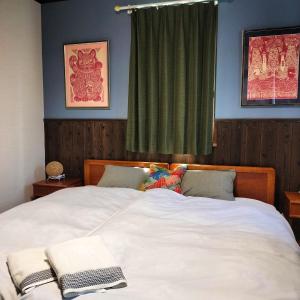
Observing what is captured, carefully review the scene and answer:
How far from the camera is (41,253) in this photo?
1445mm

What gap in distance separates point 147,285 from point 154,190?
55.8 inches

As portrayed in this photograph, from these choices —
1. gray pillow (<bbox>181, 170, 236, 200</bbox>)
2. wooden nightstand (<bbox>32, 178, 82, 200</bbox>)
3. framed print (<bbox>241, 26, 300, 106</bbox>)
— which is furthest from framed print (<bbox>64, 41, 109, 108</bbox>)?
framed print (<bbox>241, 26, 300, 106</bbox>)

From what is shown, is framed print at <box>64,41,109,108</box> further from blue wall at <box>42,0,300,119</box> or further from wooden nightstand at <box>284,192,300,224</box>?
wooden nightstand at <box>284,192,300,224</box>

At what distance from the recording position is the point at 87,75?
338cm

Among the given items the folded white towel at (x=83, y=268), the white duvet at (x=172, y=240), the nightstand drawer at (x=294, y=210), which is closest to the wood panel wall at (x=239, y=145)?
the nightstand drawer at (x=294, y=210)

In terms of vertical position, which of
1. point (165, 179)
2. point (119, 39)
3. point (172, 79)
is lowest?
point (165, 179)

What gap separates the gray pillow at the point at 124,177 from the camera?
2.96 meters

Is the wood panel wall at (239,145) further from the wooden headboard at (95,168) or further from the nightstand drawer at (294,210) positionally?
the nightstand drawer at (294,210)

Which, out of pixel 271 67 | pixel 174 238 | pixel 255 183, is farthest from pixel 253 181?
pixel 174 238

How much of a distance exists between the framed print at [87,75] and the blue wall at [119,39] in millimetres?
75

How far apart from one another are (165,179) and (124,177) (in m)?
0.45

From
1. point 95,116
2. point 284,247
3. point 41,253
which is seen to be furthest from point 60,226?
point 95,116

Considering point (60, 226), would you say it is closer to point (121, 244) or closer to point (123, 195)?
point (121, 244)

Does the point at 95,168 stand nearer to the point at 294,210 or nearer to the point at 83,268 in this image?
the point at 294,210
